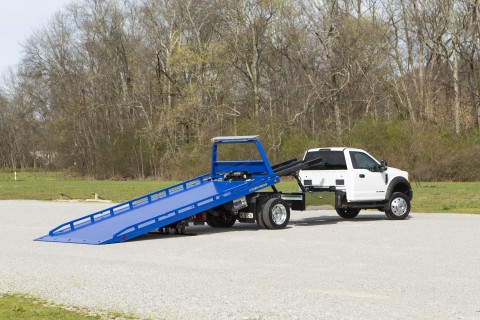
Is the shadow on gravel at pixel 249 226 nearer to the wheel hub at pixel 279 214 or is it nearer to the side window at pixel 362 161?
the wheel hub at pixel 279 214

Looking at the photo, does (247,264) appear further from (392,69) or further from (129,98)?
(129,98)

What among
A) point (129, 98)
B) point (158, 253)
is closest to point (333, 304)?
point (158, 253)

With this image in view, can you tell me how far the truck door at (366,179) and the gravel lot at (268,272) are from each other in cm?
134

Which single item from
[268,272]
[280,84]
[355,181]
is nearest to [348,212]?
[355,181]

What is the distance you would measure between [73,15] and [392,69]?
36.7 meters

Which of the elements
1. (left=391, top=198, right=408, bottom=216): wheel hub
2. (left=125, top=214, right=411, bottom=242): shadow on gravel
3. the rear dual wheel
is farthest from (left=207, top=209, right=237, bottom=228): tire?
(left=391, top=198, right=408, bottom=216): wheel hub

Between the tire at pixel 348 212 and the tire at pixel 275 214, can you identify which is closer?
the tire at pixel 275 214

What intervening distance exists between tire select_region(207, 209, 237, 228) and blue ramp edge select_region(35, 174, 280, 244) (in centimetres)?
85

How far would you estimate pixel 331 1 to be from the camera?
5438cm

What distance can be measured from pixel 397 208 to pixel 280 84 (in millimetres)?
42169

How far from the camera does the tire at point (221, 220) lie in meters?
19.9

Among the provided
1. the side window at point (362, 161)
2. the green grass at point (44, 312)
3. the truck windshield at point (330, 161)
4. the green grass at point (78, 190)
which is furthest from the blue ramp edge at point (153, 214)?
the green grass at point (78, 190)

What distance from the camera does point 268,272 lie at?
38.9 ft

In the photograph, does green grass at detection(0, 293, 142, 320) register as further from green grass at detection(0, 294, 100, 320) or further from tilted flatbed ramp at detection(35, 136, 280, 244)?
tilted flatbed ramp at detection(35, 136, 280, 244)
